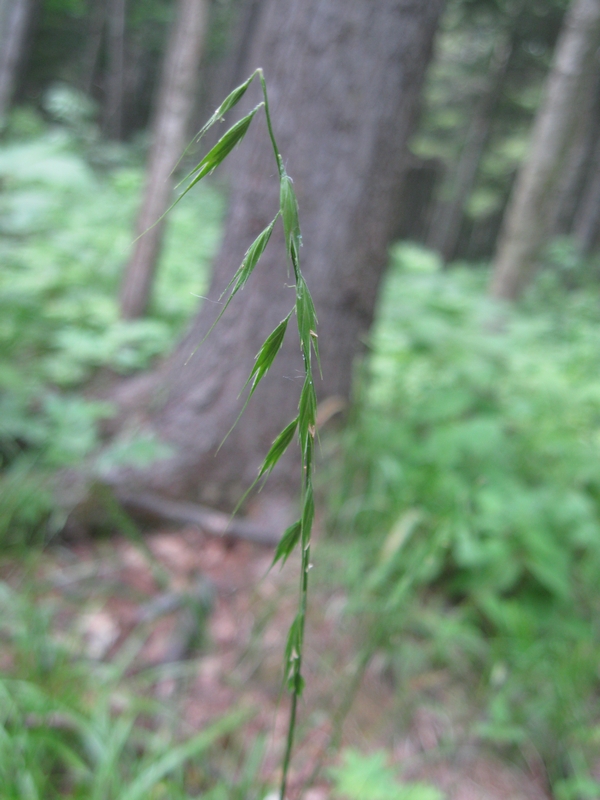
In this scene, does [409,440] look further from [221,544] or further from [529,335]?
[529,335]

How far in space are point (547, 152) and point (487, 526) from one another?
4858mm

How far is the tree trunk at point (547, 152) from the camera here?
17.2 ft

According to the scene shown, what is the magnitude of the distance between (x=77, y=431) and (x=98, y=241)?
8.30 ft

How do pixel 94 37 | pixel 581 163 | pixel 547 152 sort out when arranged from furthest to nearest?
pixel 94 37
pixel 581 163
pixel 547 152

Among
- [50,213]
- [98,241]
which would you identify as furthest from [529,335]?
[50,213]

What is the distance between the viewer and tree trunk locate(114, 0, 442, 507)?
2137mm

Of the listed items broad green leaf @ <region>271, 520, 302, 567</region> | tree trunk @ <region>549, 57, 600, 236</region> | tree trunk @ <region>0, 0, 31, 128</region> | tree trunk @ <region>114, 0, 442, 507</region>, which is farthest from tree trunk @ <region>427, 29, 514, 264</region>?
broad green leaf @ <region>271, 520, 302, 567</region>

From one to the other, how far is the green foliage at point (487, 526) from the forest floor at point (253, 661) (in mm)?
115

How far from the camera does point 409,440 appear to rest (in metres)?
2.55

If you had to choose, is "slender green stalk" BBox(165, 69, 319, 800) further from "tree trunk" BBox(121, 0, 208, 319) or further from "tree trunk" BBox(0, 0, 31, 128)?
"tree trunk" BBox(0, 0, 31, 128)

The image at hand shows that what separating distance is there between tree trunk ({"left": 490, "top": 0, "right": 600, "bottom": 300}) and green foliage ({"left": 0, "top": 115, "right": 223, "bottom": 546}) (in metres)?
3.19

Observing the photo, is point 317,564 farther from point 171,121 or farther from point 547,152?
point 547,152

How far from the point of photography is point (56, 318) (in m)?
3.15

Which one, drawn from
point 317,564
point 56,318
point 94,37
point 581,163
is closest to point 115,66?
point 94,37
